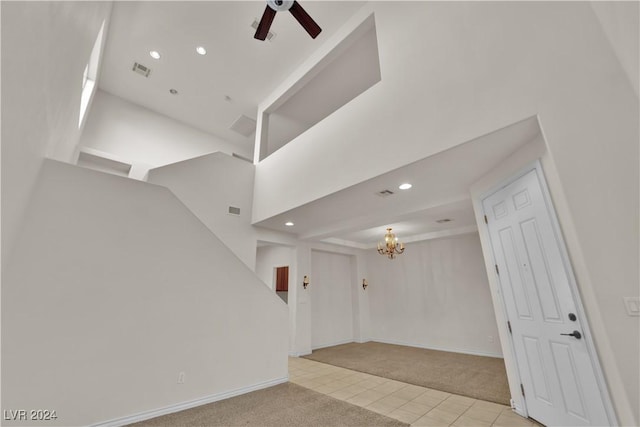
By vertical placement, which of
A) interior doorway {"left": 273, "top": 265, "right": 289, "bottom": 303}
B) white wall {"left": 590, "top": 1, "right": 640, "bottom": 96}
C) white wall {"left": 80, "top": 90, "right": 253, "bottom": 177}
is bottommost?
interior doorway {"left": 273, "top": 265, "right": 289, "bottom": 303}

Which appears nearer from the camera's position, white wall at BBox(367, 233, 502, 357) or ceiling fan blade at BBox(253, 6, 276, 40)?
ceiling fan blade at BBox(253, 6, 276, 40)

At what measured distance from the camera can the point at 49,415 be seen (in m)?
2.22

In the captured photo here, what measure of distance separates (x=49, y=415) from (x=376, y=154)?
4.20m

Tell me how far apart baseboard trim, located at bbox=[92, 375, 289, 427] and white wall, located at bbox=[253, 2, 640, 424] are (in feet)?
10.5

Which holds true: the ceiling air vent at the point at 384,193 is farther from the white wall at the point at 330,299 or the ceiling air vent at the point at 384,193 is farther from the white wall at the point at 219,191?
the white wall at the point at 330,299

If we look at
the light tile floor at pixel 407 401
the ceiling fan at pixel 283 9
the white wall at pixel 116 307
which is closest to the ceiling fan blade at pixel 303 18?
the ceiling fan at pixel 283 9

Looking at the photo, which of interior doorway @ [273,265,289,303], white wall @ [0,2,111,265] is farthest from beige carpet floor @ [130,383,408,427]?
interior doorway @ [273,265,289,303]

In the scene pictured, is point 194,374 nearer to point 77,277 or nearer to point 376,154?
point 77,277

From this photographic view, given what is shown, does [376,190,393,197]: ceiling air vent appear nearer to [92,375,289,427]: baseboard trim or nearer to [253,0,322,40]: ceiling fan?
[253,0,322,40]: ceiling fan

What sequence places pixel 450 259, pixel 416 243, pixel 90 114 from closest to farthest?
pixel 90 114 < pixel 450 259 < pixel 416 243

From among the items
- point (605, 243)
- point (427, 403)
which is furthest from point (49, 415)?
point (605, 243)

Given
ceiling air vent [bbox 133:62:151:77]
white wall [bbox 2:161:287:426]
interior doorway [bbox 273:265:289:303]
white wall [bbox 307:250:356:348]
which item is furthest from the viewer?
interior doorway [bbox 273:265:289:303]

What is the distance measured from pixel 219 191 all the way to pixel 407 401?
4.74 metres

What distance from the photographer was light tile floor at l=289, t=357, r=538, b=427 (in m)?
2.73
